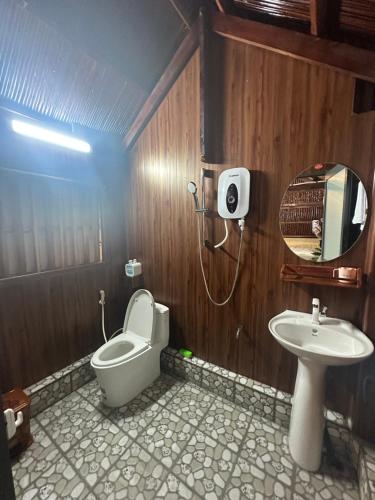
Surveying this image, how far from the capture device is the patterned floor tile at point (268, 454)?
4.06 feet

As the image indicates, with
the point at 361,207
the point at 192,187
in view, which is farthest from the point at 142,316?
the point at 361,207

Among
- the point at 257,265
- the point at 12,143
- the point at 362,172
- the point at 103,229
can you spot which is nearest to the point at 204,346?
the point at 257,265

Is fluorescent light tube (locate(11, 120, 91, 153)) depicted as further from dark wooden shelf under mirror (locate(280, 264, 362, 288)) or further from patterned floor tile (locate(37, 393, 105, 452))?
patterned floor tile (locate(37, 393, 105, 452))

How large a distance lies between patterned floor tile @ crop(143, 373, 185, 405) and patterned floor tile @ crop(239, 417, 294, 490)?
672 millimetres

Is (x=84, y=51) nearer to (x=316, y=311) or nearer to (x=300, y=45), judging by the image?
(x=300, y=45)

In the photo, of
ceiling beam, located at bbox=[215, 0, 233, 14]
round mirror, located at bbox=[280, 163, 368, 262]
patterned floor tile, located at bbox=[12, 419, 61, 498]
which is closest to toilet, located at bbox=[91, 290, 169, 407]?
patterned floor tile, located at bbox=[12, 419, 61, 498]

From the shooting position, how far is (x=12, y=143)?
1542 millimetres

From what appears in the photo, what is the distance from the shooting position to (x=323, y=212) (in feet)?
4.50

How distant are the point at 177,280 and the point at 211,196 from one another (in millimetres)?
850

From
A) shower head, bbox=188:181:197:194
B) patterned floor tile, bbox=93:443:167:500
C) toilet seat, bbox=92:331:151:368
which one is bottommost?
patterned floor tile, bbox=93:443:167:500

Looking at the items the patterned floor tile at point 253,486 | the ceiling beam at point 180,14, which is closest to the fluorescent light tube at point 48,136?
the ceiling beam at point 180,14

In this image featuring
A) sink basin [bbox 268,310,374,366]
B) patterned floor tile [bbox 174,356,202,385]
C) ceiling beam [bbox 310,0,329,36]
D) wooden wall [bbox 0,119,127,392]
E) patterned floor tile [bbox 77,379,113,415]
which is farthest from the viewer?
patterned floor tile [bbox 174,356,202,385]

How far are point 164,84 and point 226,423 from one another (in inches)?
109

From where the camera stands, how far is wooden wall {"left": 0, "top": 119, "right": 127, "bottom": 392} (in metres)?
1.57
